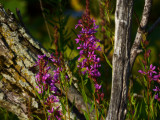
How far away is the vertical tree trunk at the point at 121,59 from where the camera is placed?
76 centimetres

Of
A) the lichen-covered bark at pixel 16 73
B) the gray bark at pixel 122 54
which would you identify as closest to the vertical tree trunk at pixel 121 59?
the gray bark at pixel 122 54

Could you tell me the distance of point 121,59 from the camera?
79 cm

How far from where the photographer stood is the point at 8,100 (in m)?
1.23

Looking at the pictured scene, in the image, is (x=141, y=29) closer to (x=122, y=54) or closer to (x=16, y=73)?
(x=122, y=54)

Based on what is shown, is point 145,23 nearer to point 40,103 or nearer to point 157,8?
point 40,103

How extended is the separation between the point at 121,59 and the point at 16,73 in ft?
2.18

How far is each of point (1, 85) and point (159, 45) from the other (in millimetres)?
3343

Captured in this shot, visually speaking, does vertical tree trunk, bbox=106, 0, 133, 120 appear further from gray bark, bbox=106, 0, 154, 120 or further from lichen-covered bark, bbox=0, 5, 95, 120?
lichen-covered bark, bbox=0, 5, 95, 120

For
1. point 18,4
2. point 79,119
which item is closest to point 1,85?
point 79,119

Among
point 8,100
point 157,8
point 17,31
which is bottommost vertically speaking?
point 8,100

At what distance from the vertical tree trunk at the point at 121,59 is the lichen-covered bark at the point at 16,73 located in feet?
1.23

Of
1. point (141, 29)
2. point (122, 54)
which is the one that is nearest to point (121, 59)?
point (122, 54)

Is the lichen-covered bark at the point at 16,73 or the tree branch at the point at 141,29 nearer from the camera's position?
the tree branch at the point at 141,29

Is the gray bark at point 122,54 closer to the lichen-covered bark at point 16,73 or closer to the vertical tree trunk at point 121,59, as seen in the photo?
the vertical tree trunk at point 121,59
